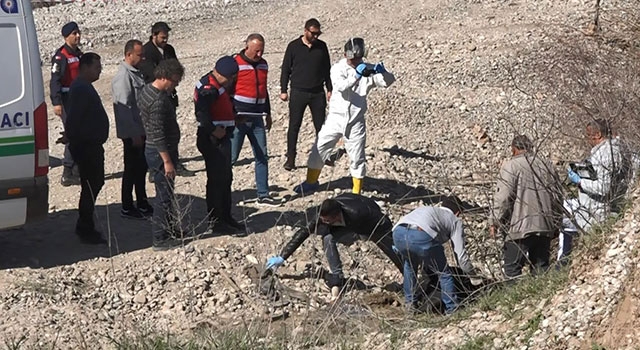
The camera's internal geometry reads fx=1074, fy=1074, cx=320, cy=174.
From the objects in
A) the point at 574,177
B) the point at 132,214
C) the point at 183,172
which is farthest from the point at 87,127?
the point at 574,177

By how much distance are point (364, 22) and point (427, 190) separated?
10.1m

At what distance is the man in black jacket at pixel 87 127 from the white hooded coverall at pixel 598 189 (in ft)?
13.1

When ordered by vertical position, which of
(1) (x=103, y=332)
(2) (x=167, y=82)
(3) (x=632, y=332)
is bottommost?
(1) (x=103, y=332)

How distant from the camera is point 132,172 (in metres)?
10.0

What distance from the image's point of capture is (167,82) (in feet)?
28.9

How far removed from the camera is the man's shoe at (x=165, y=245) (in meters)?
9.30

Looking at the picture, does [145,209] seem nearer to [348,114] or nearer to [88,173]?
[88,173]

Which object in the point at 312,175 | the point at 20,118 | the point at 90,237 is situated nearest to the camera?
the point at 20,118

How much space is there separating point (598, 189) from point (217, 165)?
3.32 m

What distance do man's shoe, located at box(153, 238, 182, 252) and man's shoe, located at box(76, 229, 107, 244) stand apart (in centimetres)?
59

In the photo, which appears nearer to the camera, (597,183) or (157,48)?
(597,183)

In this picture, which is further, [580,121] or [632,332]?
[580,121]

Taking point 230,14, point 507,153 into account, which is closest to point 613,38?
point 507,153

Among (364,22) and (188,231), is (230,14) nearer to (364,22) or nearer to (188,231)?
(364,22)
